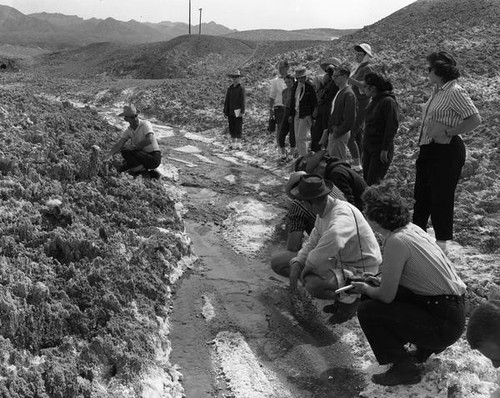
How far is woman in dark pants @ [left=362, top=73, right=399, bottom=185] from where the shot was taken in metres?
6.21

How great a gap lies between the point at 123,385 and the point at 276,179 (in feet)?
18.5

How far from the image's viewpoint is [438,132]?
5.25 metres

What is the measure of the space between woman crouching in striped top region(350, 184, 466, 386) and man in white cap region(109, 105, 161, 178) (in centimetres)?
439

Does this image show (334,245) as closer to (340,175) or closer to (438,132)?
(340,175)

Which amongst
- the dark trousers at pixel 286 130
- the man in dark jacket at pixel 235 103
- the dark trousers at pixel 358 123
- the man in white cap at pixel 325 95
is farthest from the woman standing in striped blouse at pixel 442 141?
the man in dark jacket at pixel 235 103

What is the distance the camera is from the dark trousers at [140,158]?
7.57 meters


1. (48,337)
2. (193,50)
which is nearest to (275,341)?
(48,337)

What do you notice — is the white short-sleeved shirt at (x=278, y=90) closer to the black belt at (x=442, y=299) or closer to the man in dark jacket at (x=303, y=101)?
the man in dark jacket at (x=303, y=101)

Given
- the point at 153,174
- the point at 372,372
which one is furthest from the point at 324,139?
the point at 372,372

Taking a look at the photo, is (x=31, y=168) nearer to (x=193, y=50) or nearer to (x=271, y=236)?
(x=271, y=236)

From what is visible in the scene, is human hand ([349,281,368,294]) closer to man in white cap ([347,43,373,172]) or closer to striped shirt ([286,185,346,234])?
striped shirt ([286,185,346,234])

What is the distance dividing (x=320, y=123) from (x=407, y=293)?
16.5 feet

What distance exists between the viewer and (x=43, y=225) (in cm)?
512

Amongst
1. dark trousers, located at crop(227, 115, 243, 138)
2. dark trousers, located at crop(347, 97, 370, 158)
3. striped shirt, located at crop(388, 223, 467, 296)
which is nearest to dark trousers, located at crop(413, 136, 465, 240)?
striped shirt, located at crop(388, 223, 467, 296)
